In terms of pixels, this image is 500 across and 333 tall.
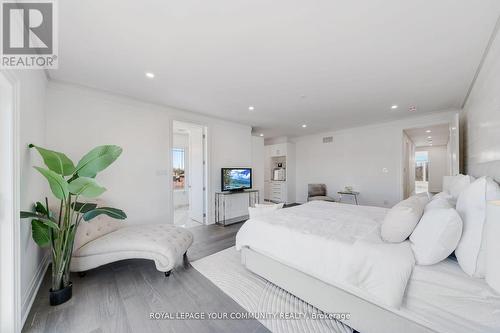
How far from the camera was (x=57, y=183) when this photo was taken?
1.68 metres

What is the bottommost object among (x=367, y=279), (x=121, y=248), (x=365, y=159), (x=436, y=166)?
(x=121, y=248)

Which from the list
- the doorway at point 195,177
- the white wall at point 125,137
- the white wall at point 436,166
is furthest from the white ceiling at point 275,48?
the white wall at point 436,166

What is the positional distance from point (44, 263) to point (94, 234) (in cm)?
71

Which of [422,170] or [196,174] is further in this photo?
[422,170]

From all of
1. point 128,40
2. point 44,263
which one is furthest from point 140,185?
point 128,40

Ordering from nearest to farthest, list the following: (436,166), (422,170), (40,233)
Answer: (40,233) < (436,166) < (422,170)

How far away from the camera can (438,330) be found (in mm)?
1164

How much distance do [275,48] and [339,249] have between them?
2.08m

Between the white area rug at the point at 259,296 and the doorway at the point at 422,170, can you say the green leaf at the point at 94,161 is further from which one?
the doorway at the point at 422,170

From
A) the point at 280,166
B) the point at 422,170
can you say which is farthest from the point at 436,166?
the point at 280,166

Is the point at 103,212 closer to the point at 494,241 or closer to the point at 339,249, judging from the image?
the point at 339,249

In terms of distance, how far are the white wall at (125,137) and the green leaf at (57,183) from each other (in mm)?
1415

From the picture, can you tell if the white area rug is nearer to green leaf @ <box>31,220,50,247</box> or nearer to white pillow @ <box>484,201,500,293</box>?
white pillow @ <box>484,201,500,293</box>

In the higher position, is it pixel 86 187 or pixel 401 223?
pixel 86 187
